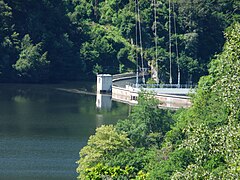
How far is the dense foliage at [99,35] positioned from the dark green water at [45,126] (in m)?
5.77

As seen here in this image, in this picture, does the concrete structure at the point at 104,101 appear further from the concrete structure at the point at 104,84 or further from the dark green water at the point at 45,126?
the concrete structure at the point at 104,84

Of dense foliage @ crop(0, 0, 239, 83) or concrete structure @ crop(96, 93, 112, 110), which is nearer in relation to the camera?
concrete structure @ crop(96, 93, 112, 110)

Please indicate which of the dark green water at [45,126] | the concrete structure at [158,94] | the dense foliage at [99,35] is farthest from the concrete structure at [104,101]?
the dense foliage at [99,35]

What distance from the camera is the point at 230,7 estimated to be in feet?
338

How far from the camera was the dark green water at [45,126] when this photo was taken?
47.8m

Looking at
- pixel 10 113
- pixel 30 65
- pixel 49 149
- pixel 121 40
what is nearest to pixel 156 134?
pixel 49 149

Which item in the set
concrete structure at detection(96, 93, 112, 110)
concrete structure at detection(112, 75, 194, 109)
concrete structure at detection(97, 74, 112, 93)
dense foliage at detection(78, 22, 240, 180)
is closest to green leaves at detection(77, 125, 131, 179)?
dense foliage at detection(78, 22, 240, 180)

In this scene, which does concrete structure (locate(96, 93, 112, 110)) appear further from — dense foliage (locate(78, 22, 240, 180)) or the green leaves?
the green leaves

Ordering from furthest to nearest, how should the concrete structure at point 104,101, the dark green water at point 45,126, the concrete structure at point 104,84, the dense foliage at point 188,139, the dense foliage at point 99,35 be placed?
1. the dense foliage at point 99,35
2. the concrete structure at point 104,84
3. the concrete structure at point 104,101
4. the dark green water at point 45,126
5. the dense foliage at point 188,139

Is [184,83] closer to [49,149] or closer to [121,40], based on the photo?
[121,40]

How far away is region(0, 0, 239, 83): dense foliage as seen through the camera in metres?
94.1

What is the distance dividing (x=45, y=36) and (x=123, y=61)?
27.0 ft

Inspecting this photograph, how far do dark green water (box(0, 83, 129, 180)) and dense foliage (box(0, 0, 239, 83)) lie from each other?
5.77 m

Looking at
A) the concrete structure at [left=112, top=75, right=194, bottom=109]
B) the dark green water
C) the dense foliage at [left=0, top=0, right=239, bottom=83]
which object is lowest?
the dark green water
